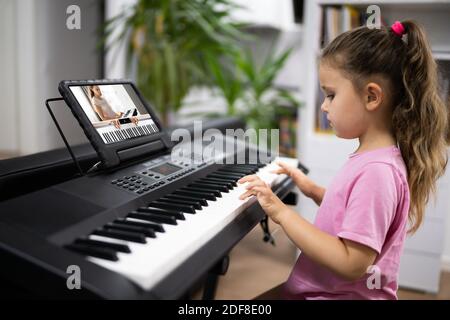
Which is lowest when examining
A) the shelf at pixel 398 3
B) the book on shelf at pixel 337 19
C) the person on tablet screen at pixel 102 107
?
the person on tablet screen at pixel 102 107

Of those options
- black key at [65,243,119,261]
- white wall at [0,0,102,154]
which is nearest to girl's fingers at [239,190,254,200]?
black key at [65,243,119,261]

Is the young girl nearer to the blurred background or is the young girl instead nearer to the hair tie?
the hair tie

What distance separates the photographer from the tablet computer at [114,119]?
850 mm

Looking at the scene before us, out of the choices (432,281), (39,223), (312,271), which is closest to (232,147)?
(312,271)

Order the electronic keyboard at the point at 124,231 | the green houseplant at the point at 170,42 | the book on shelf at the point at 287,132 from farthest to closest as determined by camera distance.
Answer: the book on shelf at the point at 287,132
the green houseplant at the point at 170,42
the electronic keyboard at the point at 124,231

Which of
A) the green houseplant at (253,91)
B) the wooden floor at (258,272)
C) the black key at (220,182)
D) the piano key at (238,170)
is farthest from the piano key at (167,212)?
the green houseplant at (253,91)

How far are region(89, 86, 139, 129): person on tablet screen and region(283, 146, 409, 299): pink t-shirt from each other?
1.62 feet

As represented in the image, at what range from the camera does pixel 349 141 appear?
192cm

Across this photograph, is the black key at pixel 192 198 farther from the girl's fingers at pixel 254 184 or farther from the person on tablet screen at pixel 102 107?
the person on tablet screen at pixel 102 107

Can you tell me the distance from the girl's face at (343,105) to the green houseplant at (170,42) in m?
1.28

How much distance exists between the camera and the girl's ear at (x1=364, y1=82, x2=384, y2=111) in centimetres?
81

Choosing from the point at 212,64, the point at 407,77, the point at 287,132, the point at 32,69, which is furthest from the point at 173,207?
the point at 287,132
